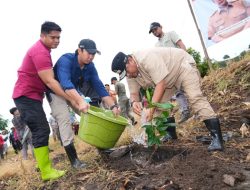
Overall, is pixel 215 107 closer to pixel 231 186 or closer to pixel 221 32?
pixel 221 32

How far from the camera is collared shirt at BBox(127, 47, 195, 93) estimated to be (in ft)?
11.6

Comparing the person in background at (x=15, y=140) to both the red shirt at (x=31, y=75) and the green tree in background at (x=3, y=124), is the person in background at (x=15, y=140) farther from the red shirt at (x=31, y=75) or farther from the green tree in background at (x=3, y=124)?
the green tree in background at (x=3, y=124)

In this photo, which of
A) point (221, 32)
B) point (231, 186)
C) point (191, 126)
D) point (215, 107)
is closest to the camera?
point (231, 186)

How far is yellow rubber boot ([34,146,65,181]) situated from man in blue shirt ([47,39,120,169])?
0.69 feet

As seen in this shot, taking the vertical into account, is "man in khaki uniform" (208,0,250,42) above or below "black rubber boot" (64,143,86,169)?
above

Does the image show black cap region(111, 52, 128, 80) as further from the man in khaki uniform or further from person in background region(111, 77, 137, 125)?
person in background region(111, 77, 137, 125)

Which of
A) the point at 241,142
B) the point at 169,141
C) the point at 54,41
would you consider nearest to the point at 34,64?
the point at 54,41

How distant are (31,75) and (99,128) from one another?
38.4 inches

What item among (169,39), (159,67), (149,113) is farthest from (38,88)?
(169,39)

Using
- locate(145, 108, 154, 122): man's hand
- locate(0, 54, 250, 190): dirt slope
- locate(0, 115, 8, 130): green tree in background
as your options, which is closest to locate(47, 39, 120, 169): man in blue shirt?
locate(0, 54, 250, 190): dirt slope

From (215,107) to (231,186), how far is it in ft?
10.6

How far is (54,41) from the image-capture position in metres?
4.02

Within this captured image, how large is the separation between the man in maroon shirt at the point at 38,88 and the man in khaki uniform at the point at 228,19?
488 centimetres

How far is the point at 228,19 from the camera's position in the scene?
798 centimetres
